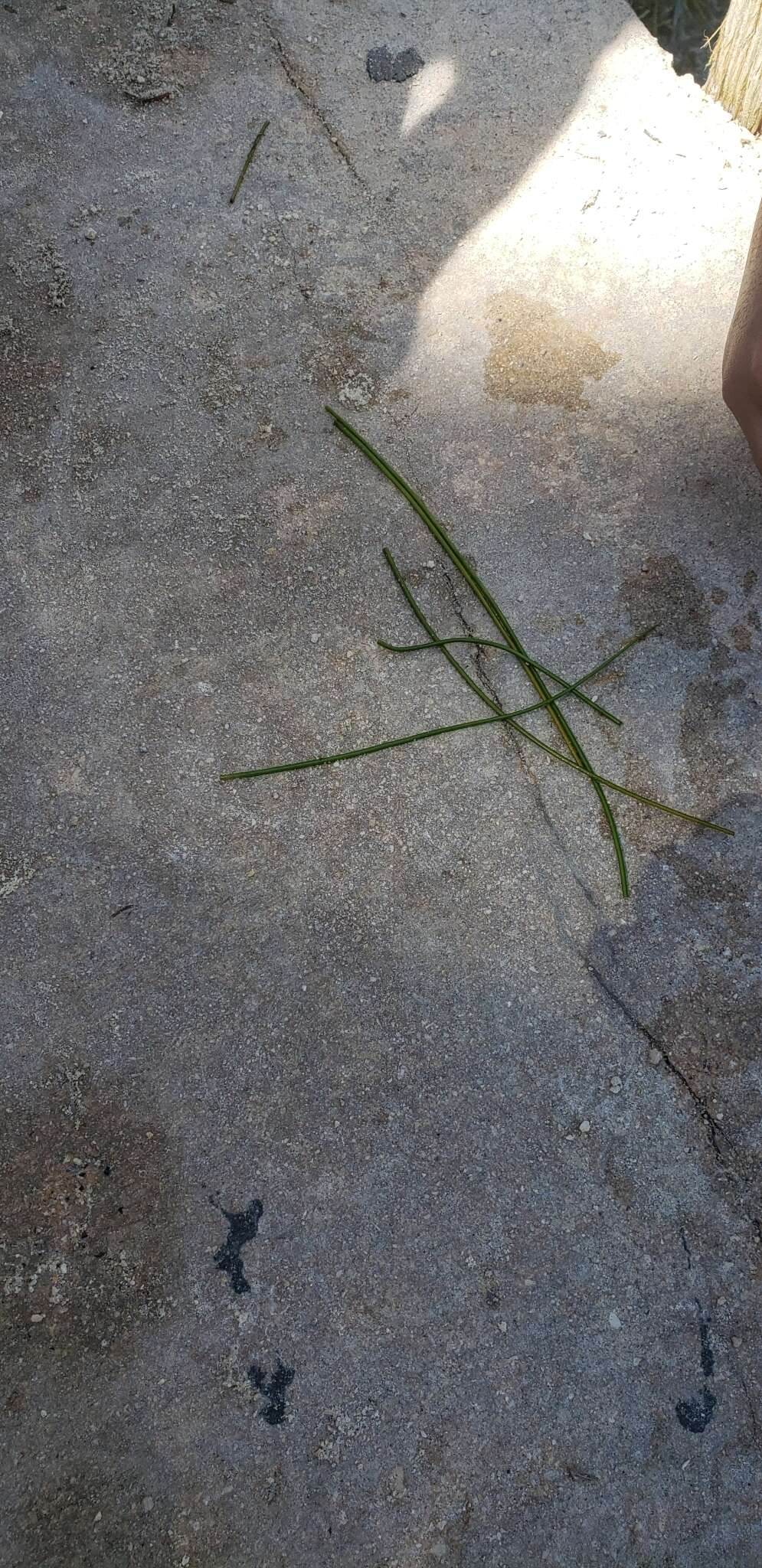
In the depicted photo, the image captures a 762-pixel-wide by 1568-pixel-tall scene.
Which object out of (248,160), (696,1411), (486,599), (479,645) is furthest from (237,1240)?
(248,160)

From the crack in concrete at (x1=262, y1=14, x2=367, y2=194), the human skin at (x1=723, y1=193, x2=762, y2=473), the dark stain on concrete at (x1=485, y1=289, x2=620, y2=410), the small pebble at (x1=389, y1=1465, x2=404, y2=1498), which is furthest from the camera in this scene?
the crack in concrete at (x1=262, y1=14, x2=367, y2=194)

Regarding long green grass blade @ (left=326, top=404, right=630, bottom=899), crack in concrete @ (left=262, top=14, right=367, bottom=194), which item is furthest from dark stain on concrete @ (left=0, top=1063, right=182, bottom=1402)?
crack in concrete @ (left=262, top=14, right=367, bottom=194)

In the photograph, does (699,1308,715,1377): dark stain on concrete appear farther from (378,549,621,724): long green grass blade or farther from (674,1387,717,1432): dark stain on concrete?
(378,549,621,724): long green grass blade

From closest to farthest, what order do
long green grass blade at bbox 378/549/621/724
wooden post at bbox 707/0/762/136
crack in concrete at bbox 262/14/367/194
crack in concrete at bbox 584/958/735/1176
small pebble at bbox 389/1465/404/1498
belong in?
small pebble at bbox 389/1465/404/1498 → crack in concrete at bbox 584/958/735/1176 → long green grass blade at bbox 378/549/621/724 → wooden post at bbox 707/0/762/136 → crack in concrete at bbox 262/14/367/194

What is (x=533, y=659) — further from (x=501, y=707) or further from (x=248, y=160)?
(x=248, y=160)

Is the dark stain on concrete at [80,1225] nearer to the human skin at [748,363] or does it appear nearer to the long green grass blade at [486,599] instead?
the long green grass blade at [486,599]

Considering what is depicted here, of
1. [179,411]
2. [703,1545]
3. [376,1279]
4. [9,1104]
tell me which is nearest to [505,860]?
[376,1279]
